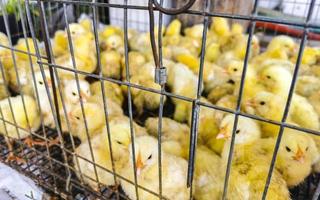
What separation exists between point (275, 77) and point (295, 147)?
0.60 metres

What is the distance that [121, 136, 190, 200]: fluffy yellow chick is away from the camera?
0.95 metres

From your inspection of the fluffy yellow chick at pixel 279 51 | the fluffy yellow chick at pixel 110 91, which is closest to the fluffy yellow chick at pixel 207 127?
the fluffy yellow chick at pixel 110 91

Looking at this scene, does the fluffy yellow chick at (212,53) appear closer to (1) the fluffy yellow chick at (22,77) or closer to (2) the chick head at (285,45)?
(2) the chick head at (285,45)

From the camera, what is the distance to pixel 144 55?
2010mm

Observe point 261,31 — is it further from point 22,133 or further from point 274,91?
point 22,133

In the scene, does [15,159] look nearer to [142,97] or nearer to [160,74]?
[142,97]

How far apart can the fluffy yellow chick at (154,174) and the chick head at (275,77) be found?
30.1 inches

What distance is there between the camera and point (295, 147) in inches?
37.8

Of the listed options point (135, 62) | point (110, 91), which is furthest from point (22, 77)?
point (135, 62)

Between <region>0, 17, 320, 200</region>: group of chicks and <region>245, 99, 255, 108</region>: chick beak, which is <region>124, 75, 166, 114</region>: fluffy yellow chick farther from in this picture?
<region>245, 99, 255, 108</region>: chick beak

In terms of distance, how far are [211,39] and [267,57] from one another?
0.54 m

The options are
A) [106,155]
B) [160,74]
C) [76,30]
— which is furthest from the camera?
[76,30]

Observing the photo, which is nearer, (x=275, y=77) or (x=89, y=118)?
(x=89, y=118)

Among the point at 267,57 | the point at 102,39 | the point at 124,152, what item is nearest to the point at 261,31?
the point at 267,57
